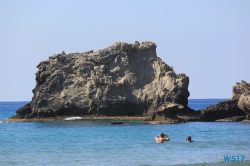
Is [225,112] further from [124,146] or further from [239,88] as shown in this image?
[124,146]

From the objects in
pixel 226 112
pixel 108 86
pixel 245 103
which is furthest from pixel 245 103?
pixel 108 86

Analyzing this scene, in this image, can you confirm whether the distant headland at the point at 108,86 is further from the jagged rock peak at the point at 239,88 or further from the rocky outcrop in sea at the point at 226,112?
the rocky outcrop in sea at the point at 226,112

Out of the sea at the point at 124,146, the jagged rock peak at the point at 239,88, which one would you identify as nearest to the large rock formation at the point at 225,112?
the jagged rock peak at the point at 239,88

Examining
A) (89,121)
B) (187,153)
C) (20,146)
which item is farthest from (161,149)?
(89,121)

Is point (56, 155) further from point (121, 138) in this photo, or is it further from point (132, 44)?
point (132, 44)

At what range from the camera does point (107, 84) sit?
70.4 meters

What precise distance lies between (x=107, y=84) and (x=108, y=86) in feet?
0.95

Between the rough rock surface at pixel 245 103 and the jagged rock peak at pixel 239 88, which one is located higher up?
the jagged rock peak at pixel 239 88

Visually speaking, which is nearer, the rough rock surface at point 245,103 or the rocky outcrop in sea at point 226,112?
the rough rock surface at point 245,103

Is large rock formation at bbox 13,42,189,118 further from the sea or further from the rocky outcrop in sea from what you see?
the sea

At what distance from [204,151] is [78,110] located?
117 feet

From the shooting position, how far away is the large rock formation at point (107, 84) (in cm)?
6931

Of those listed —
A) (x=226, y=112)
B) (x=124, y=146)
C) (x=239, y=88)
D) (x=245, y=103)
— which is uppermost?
(x=239, y=88)

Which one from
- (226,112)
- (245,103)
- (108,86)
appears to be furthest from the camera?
(108,86)
